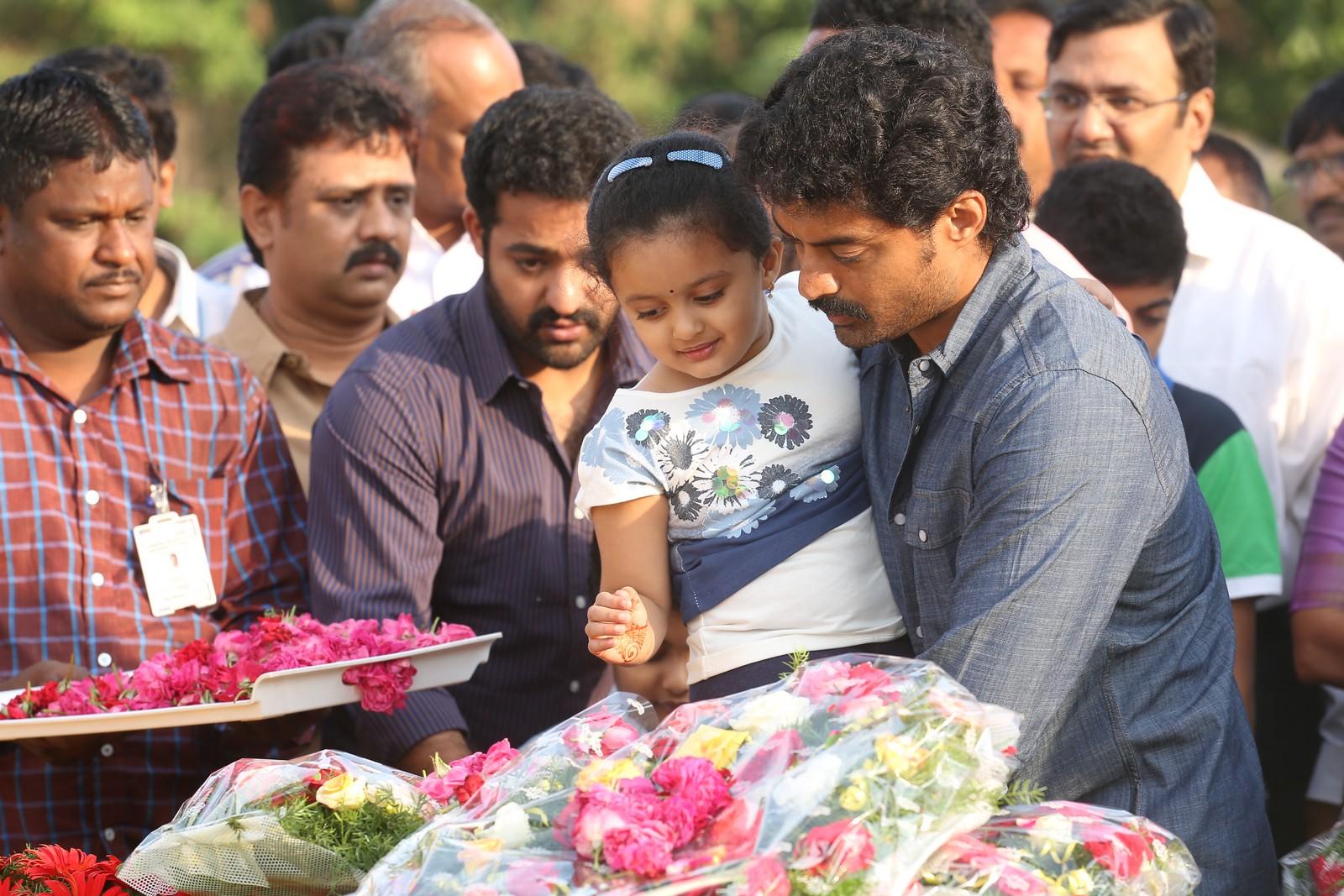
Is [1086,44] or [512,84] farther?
[512,84]

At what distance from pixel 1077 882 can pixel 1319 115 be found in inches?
165

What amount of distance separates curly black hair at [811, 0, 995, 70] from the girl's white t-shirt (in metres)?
1.40

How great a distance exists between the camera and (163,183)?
4.76 metres

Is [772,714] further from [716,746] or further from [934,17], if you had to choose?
[934,17]

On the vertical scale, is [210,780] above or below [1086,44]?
below

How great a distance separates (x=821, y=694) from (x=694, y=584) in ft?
2.37

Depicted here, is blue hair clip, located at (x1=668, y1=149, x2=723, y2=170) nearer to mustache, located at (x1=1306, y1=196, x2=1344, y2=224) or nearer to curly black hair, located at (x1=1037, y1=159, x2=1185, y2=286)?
curly black hair, located at (x1=1037, y1=159, x2=1185, y2=286)

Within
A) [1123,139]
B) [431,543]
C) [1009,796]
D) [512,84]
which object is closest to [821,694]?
[1009,796]

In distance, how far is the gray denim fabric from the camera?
2225mm

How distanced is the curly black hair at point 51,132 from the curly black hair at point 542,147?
32.5 inches

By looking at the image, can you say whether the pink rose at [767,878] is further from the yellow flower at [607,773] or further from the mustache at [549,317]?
the mustache at [549,317]

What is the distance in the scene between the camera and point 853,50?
7.82 feet

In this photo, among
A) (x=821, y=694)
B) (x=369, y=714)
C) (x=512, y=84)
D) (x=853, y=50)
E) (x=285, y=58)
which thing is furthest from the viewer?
(x=285, y=58)

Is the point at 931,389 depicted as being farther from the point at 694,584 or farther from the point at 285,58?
the point at 285,58
